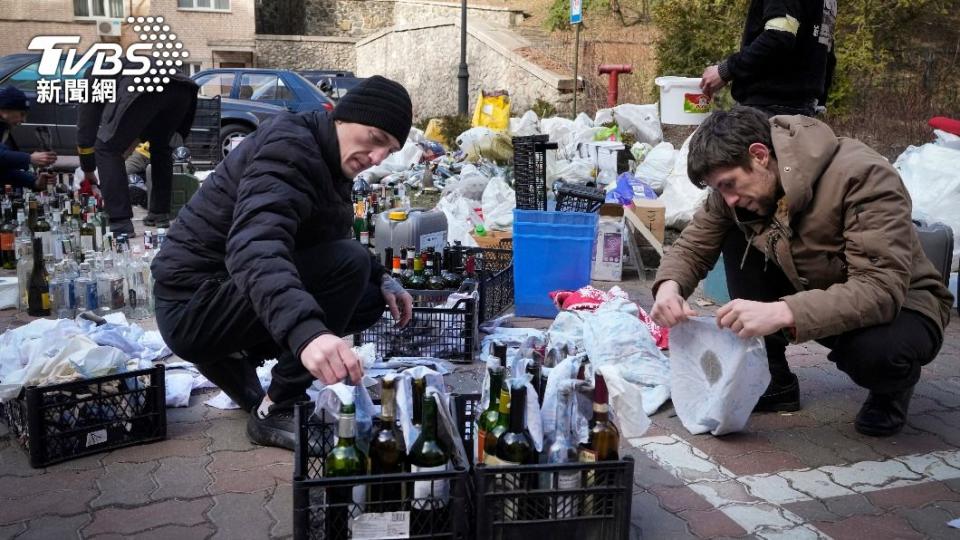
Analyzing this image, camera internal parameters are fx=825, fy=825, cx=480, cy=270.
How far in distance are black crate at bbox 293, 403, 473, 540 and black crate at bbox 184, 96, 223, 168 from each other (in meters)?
8.75

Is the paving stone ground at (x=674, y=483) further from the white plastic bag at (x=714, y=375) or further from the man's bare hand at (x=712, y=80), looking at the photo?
the man's bare hand at (x=712, y=80)

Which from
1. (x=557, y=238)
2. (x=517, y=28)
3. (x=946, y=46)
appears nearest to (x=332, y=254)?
(x=557, y=238)

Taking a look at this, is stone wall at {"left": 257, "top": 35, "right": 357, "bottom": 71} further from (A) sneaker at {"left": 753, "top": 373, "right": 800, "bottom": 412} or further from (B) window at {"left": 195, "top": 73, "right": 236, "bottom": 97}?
(A) sneaker at {"left": 753, "top": 373, "right": 800, "bottom": 412}

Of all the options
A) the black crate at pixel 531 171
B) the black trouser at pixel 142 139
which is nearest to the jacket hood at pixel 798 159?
the black crate at pixel 531 171

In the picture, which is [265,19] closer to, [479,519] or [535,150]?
[535,150]

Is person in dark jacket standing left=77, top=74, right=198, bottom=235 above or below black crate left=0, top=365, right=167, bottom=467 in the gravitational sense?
above

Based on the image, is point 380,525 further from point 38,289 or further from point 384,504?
point 38,289

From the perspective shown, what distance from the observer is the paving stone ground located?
2523 mm

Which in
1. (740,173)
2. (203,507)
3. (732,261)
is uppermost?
(740,173)

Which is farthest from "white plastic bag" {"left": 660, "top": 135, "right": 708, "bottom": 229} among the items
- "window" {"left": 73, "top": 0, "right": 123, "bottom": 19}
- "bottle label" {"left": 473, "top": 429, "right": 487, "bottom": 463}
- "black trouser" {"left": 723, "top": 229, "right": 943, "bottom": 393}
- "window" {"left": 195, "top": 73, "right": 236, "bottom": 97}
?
"window" {"left": 73, "top": 0, "right": 123, "bottom": 19}

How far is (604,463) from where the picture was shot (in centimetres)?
204

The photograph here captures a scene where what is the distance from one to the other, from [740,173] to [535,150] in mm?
3038

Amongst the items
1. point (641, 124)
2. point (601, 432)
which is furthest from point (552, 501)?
point (641, 124)

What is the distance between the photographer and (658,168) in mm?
7723
